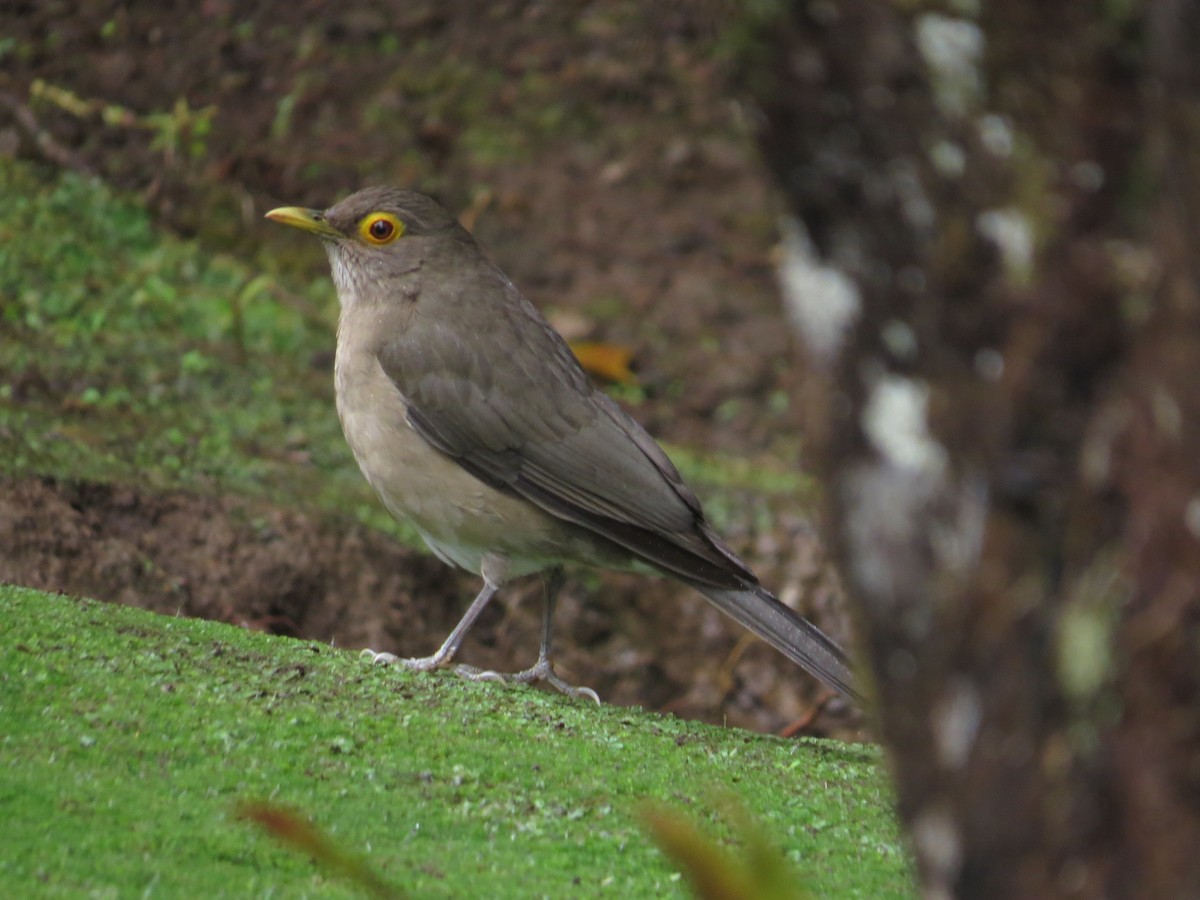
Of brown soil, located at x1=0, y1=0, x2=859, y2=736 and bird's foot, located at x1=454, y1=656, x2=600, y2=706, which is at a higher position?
bird's foot, located at x1=454, y1=656, x2=600, y2=706

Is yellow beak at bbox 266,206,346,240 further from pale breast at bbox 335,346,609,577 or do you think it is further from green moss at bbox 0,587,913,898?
green moss at bbox 0,587,913,898

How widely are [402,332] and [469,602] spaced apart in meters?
1.61

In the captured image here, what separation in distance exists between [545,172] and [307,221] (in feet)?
14.0

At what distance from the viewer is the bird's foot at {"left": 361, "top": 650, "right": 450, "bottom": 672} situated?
5.22 meters

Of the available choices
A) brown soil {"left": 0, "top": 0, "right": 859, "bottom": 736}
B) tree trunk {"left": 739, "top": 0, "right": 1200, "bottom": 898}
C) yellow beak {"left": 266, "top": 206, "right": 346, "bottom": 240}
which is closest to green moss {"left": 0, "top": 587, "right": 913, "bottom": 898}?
tree trunk {"left": 739, "top": 0, "right": 1200, "bottom": 898}

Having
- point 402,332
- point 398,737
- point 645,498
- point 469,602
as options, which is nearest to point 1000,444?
point 398,737

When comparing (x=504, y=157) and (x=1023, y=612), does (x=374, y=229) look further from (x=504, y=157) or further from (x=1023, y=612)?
(x=1023, y=612)

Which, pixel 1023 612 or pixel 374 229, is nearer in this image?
pixel 1023 612

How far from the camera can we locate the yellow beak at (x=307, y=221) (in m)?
6.49

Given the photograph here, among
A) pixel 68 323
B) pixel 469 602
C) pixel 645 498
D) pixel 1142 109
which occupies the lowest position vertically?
pixel 469 602

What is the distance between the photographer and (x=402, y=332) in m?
6.22

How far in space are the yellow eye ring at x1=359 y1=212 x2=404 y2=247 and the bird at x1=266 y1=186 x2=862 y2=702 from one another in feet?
0.74

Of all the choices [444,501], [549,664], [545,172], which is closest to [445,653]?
[549,664]

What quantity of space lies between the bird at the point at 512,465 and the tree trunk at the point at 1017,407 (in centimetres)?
353
